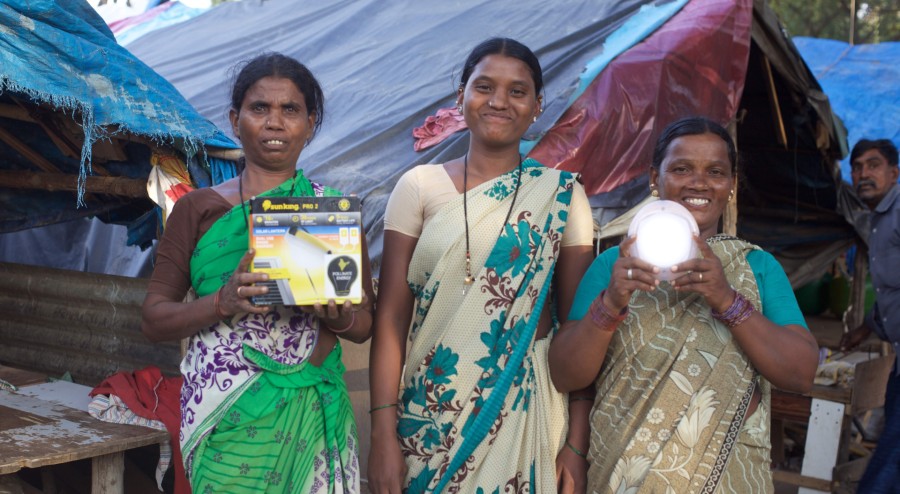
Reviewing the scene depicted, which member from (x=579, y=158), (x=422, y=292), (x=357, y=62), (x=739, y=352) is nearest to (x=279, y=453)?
(x=422, y=292)

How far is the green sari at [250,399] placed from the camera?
1987 millimetres

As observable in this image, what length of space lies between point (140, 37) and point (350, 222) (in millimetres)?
7315

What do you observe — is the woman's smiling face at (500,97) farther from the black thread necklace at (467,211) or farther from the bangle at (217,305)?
the bangle at (217,305)

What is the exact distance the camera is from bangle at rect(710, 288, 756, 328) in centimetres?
179

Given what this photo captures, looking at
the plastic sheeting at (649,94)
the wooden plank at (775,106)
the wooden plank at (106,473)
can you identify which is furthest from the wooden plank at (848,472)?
the wooden plank at (106,473)

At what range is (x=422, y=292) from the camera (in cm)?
213

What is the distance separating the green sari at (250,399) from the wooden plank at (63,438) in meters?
1.01

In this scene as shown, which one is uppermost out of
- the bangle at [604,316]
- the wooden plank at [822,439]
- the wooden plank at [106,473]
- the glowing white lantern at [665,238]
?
the glowing white lantern at [665,238]

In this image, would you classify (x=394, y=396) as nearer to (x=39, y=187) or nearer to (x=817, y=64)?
(x=39, y=187)

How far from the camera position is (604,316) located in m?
1.82

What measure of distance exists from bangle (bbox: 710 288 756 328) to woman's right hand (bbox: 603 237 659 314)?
0.19 meters

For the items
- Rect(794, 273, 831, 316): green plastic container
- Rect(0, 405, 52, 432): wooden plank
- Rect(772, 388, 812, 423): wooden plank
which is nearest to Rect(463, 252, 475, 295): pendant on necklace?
Rect(0, 405, 52, 432): wooden plank

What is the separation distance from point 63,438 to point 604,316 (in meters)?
2.19

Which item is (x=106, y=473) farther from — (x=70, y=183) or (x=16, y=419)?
(x=70, y=183)
